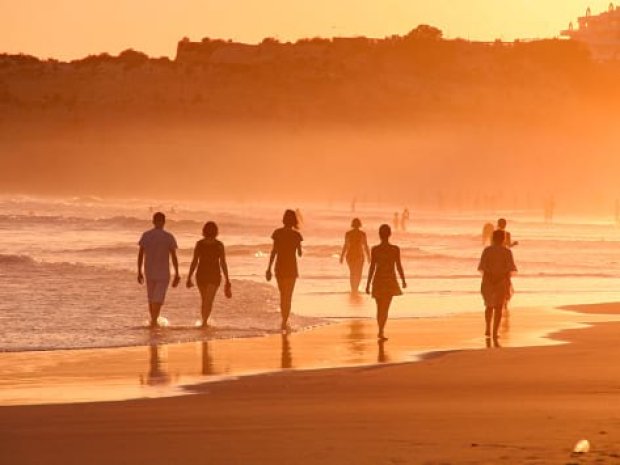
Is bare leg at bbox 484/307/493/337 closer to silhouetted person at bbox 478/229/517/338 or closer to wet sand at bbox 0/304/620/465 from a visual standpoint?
silhouetted person at bbox 478/229/517/338

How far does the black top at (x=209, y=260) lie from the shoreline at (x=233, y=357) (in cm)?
134

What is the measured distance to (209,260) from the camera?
23016 mm

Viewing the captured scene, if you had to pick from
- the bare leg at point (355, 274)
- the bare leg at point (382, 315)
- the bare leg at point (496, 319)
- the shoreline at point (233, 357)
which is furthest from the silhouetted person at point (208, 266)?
the bare leg at point (355, 274)

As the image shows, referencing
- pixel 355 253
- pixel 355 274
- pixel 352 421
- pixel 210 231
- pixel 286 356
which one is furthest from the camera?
pixel 355 253

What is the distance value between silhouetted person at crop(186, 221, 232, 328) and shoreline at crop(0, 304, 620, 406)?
126 centimetres

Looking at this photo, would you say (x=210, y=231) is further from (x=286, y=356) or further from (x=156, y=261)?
(x=286, y=356)

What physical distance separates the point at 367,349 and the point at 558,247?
3967 centimetres

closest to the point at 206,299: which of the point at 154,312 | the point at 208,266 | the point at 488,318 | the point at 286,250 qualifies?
the point at 208,266

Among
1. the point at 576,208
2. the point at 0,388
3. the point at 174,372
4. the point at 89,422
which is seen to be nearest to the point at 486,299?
the point at 174,372

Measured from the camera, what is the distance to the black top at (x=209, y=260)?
22938 mm

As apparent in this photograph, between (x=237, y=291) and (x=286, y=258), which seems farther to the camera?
(x=237, y=291)

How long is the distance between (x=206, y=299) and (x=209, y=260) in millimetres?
496

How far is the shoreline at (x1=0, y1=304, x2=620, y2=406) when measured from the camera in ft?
52.5

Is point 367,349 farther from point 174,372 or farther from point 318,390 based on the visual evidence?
point 318,390
